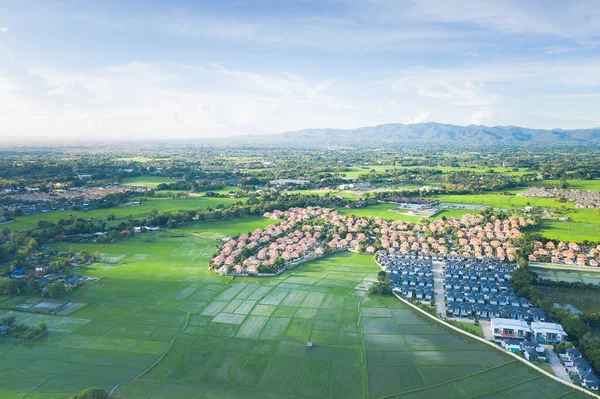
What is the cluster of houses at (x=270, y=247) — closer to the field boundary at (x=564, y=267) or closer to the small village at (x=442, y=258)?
the small village at (x=442, y=258)

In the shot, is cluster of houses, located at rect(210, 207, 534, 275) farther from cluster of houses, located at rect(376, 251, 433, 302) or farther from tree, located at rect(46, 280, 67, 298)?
tree, located at rect(46, 280, 67, 298)

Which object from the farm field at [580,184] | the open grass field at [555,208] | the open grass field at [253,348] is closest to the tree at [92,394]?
the open grass field at [253,348]

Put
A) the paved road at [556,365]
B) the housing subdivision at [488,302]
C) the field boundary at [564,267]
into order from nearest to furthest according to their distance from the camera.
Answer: the paved road at [556,365], the housing subdivision at [488,302], the field boundary at [564,267]

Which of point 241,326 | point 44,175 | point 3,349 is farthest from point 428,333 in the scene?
point 44,175

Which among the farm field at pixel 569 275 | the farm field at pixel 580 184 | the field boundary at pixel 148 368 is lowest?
the field boundary at pixel 148 368

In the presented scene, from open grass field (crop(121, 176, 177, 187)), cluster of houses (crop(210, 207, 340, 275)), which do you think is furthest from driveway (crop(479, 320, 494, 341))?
open grass field (crop(121, 176, 177, 187))
